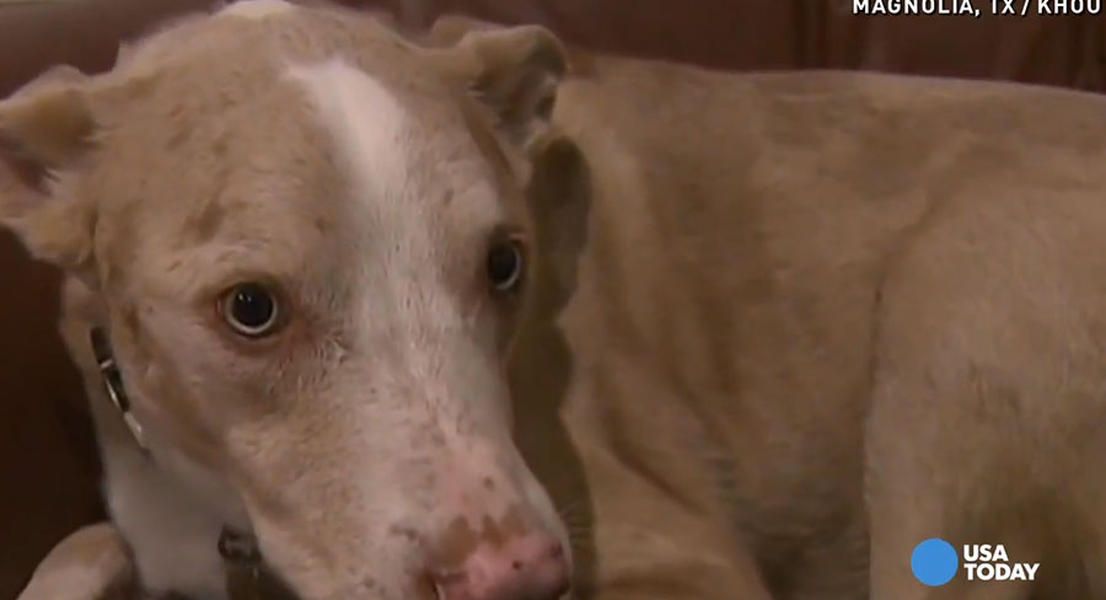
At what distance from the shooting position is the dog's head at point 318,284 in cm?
96

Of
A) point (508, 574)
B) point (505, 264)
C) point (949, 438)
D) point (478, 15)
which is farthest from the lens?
point (478, 15)

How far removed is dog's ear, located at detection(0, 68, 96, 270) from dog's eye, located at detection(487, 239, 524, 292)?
0.94ft

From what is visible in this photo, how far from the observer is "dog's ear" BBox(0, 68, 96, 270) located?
1.11m

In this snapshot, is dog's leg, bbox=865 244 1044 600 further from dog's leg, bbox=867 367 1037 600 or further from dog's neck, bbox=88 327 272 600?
dog's neck, bbox=88 327 272 600

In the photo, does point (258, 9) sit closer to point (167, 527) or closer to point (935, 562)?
point (167, 527)

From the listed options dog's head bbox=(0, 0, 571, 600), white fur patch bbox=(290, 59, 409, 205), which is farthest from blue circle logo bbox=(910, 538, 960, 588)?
white fur patch bbox=(290, 59, 409, 205)

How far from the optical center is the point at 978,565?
1.31 meters

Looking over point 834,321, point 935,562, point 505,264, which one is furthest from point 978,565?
point 505,264

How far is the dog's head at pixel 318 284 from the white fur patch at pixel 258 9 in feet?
0.08

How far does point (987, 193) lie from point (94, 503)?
837 millimetres

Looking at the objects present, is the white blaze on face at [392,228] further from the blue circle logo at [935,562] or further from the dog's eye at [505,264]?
the blue circle logo at [935,562]

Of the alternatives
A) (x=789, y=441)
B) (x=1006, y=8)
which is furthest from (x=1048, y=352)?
(x=1006, y=8)

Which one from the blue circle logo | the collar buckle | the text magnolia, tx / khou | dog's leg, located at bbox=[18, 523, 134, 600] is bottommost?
the blue circle logo

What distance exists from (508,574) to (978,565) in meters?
0.54
